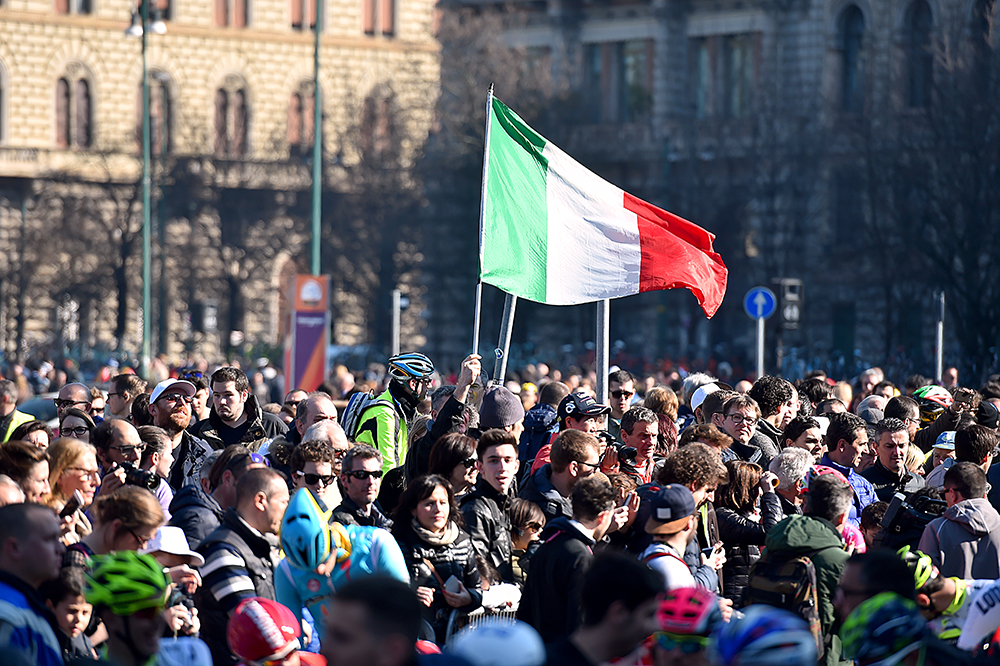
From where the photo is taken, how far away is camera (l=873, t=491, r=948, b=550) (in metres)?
7.37

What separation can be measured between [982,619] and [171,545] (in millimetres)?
3097

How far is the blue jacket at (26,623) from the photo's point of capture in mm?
4844

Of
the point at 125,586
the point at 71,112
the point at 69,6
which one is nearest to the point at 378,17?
the point at 69,6

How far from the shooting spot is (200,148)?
56750 millimetres

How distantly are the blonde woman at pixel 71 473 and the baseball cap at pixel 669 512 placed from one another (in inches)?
98.0

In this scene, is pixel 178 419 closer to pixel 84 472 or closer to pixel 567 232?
pixel 84 472

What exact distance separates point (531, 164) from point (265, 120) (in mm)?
54514

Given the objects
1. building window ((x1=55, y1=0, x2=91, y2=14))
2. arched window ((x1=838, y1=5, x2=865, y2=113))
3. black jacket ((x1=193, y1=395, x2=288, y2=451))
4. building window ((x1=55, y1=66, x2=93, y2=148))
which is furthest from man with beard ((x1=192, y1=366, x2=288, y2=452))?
building window ((x1=55, y1=0, x2=91, y2=14))

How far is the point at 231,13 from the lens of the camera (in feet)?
212

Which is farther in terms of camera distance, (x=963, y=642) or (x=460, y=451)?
(x=460, y=451)

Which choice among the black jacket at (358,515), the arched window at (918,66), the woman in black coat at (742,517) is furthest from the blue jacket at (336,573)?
the arched window at (918,66)

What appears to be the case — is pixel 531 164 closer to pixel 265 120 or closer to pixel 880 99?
pixel 880 99

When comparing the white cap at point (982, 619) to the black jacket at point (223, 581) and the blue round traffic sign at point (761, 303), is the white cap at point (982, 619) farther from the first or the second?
the blue round traffic sign at point (761, 303)

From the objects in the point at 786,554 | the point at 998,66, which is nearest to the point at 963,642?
the point at 786,554
